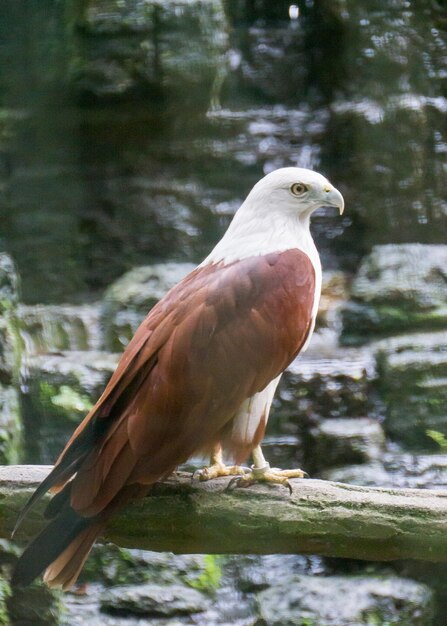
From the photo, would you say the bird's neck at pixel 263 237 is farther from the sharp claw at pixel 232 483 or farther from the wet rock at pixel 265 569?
the wet rock at pixel 265 569

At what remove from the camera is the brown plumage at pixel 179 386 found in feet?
4.66

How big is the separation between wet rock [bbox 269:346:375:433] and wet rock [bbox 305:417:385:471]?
0.27ft

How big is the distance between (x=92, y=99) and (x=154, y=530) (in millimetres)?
2216

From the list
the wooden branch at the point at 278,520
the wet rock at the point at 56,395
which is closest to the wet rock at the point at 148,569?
the wet rock at the point at 56,395

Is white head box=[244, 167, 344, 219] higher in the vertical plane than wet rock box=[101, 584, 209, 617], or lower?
higher

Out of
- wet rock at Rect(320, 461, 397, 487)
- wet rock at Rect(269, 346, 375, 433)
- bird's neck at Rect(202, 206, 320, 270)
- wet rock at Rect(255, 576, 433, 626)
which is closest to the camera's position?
bird's neck at Rect(202, 206, 320, 270)

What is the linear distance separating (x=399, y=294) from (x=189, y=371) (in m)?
2.17

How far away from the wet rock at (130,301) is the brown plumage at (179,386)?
5.66 feet

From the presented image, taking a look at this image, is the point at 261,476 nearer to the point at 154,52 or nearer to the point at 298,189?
the point at 298,189

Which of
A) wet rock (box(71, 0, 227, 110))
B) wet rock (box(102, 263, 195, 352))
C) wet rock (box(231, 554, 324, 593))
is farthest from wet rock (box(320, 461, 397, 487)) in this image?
wet rock (box(71, 0, 227, 110))

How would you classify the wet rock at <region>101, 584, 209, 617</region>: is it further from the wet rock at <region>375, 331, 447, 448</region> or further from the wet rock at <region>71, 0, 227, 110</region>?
the wet rock at <region>71, 0, 227, 110</region>

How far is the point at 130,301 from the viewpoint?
344cm

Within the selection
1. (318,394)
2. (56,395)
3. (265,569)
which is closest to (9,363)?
(56,395)

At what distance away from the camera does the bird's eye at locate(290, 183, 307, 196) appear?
180 cm
